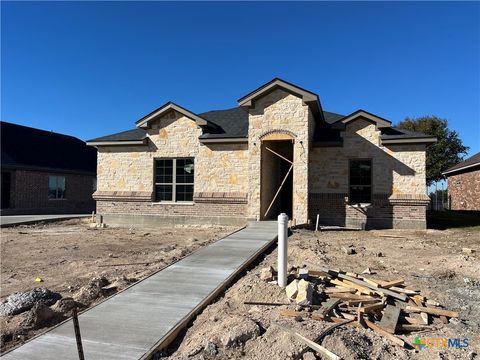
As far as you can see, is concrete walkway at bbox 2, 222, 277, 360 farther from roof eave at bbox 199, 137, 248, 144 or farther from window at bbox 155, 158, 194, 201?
window at bbox 155, 158, 194, 201

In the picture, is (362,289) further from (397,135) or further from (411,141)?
(397,135)

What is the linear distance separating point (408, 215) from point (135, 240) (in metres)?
11.4

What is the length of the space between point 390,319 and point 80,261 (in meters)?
8.04

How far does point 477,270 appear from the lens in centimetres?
848

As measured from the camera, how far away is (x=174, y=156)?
61.5 feet

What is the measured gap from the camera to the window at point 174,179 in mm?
18672

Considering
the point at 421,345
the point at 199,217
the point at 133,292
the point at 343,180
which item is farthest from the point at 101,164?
the point at 421,345

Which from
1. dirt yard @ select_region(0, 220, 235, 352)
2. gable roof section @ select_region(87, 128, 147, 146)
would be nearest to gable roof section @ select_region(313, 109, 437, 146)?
dirt yard @ select_region(0, 220, 235, 352)

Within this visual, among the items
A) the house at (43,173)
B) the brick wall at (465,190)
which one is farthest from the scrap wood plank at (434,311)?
the house at (43,173)

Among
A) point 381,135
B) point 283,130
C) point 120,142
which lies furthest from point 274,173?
point 120,142

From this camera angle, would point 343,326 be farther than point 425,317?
No

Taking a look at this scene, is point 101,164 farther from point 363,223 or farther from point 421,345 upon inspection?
point 421,345

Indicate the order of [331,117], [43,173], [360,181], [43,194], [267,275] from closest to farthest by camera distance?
[267,275], [360,181], [331,117], [43,194], [43,173]

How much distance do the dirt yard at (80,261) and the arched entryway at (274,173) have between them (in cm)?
225
